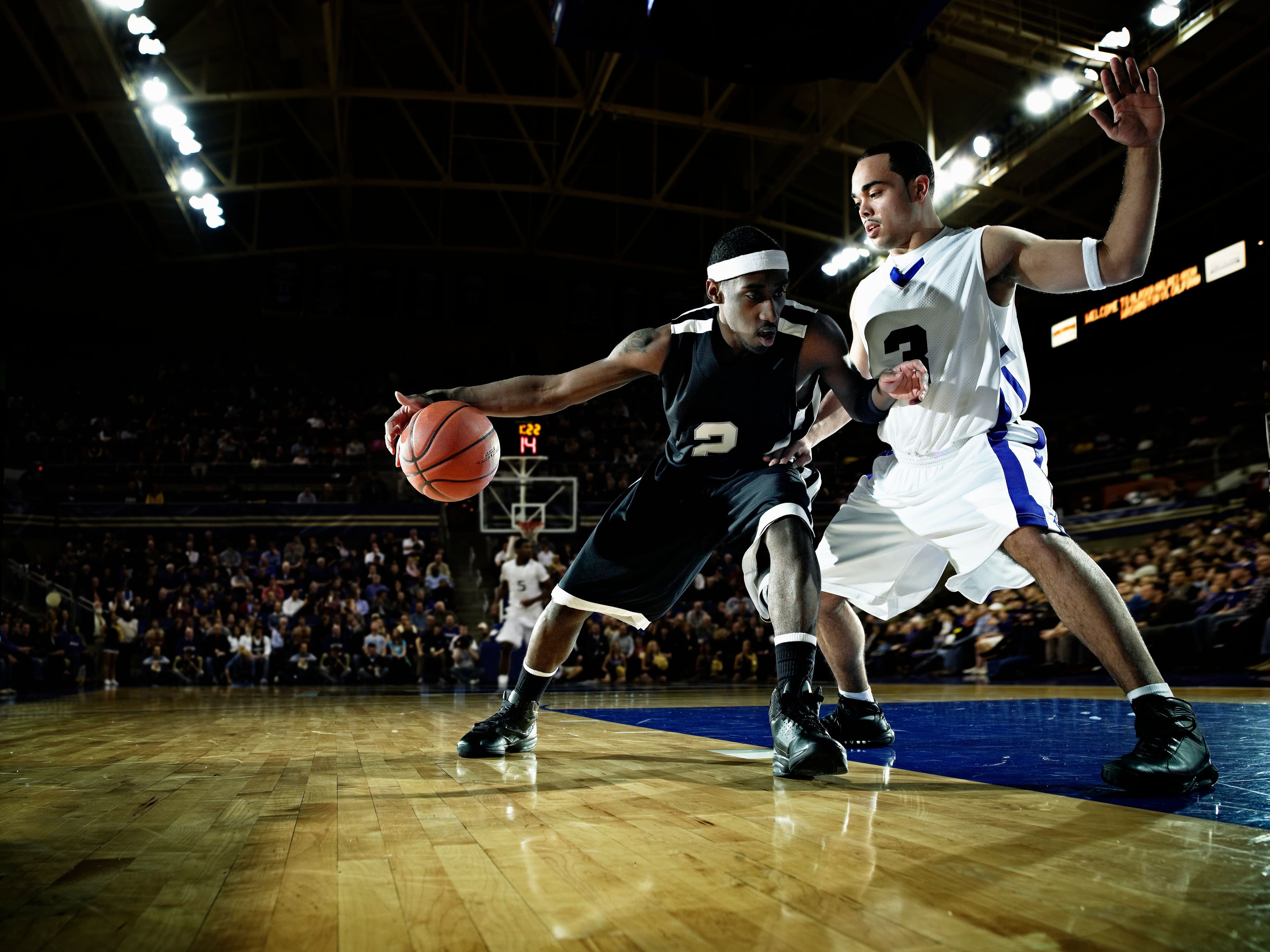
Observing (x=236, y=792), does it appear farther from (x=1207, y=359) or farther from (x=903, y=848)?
(x=1207, y=359)

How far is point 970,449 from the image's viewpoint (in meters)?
2.86

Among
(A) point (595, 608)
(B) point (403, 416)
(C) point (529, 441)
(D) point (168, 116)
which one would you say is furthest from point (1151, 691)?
(D) point (168, 116)

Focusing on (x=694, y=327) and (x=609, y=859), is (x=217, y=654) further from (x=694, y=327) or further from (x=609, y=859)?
(x=609, y=859)

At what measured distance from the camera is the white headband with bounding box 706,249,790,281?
318 centimetres

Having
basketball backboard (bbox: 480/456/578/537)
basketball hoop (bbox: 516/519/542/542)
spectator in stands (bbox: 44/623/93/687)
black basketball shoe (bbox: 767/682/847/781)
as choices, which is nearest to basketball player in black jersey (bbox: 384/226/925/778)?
black basketball shoe (bbox: 767/682/847/781)

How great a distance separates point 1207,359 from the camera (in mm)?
18953

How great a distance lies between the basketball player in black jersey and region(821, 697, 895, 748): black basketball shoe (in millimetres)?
533

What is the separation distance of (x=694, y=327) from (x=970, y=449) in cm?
101

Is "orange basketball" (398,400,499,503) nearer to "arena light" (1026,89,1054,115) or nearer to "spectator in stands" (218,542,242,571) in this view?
"arena light" (1026,89,1054,115)

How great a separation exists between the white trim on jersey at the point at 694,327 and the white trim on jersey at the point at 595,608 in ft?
3.14

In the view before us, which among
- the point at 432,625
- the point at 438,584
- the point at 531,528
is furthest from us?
the point at 438,584

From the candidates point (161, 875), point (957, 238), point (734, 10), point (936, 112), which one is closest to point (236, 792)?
point (161, 875)

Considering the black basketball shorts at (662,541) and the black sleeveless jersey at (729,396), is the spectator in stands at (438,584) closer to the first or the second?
the black basketball shorts at (662,541)

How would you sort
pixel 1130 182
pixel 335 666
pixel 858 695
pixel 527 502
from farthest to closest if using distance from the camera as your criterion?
1. pixel 527 502
2. pixel 335 666
3. pixel 858 695
4. pixel 1130 182
